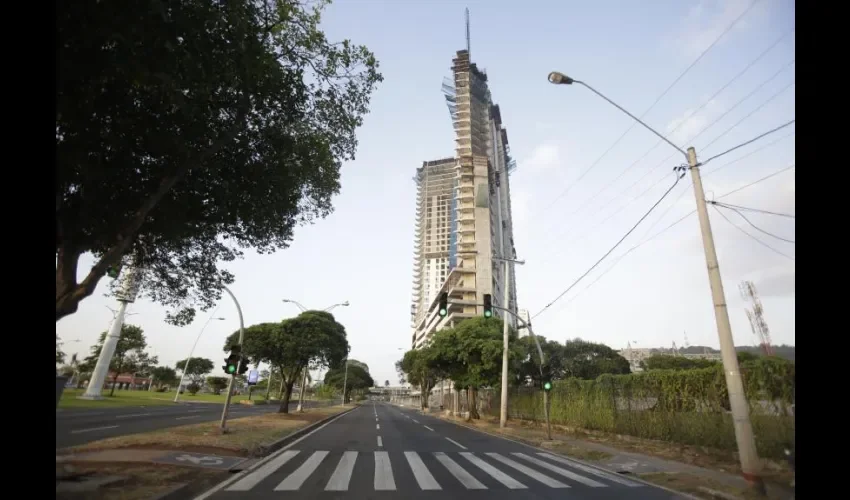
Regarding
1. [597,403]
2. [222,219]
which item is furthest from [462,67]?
[222,219]

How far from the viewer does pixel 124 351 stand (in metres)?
53.8

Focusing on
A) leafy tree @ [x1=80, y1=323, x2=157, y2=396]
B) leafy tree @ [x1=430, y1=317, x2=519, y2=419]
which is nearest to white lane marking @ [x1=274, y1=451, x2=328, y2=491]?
leafy tree @ [x1=430, y1=317, x2=519, y2=419]

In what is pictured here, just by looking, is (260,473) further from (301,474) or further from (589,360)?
(589,360)

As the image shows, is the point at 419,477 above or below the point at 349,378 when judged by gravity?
below

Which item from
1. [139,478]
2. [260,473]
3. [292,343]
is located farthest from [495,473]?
[292,343]

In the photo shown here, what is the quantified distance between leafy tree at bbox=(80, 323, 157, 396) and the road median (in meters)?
47.3

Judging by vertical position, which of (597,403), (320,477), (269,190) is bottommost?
(320,477)

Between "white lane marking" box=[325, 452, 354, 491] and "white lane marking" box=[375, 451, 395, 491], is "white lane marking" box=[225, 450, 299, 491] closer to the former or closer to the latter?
"white lane marking" box=[325, 452, 354, 491]

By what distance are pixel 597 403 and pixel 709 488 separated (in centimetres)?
1254

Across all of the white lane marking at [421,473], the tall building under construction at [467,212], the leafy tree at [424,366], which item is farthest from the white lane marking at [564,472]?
the tall building under construction at [467,212]

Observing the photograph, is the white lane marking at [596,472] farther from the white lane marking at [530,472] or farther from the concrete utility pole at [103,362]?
the concrete utility pole at [103,362]

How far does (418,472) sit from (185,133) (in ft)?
29.5
